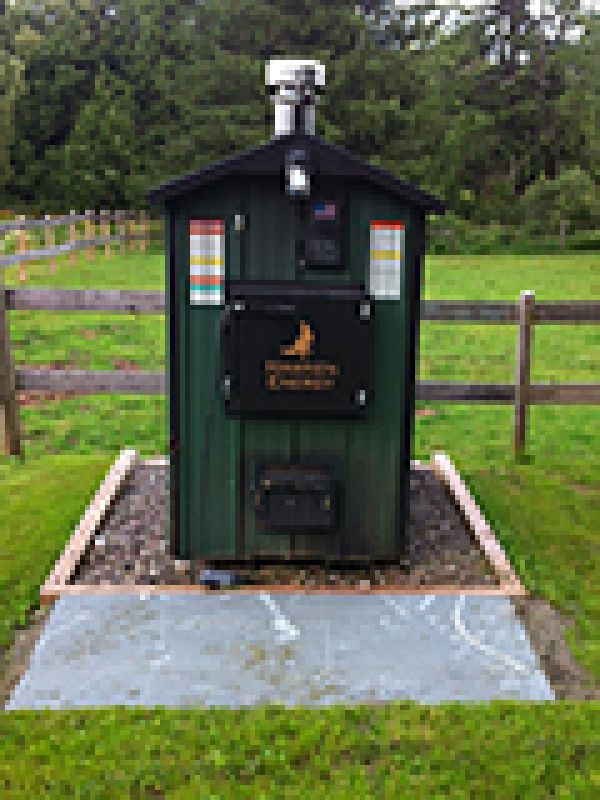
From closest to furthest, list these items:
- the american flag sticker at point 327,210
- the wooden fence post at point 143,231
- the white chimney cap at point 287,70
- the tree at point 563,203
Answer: the american flag sticker at point 327,210 < the white chimney cap at point 287,70 < the wooden fence post at point 143,231 < the tree at point 563,203

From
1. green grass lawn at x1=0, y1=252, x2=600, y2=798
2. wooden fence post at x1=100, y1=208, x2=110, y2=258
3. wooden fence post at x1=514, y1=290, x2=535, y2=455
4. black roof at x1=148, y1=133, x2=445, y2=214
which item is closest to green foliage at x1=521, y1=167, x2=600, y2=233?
wooden fence post at x1=100, y1=208, x2=110, y2=258

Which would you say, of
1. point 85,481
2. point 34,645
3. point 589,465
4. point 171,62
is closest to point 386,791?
point 34,645

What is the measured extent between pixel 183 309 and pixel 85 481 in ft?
6.83

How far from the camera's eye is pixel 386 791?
3506 mm

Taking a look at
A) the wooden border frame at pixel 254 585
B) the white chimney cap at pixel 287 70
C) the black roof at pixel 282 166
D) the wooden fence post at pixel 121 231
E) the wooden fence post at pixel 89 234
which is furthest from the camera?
the wooden fence post at pixel 121 231

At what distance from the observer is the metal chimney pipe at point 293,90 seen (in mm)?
5332

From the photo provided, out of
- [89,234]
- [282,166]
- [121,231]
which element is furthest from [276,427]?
[121,231]

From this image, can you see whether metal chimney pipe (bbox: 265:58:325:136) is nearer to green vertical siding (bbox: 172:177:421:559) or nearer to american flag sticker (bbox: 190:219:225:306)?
green vertical siding (bbox: 172:177:421:559)

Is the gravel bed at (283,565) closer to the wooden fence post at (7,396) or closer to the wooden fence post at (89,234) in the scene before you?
the wooden fence post at (7,396)

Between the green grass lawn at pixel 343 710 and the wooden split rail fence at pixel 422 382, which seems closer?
the green grass lawn at pixel 343 710

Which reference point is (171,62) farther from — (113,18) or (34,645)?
(34,645)

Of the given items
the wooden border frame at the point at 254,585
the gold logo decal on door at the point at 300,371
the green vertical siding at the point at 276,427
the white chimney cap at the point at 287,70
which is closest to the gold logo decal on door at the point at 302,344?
the gold logo decal on door at the point at 300,371

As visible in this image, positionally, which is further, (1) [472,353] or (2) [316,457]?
(1) [472,353]

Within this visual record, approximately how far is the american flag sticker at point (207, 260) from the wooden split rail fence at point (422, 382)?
2.17 m
